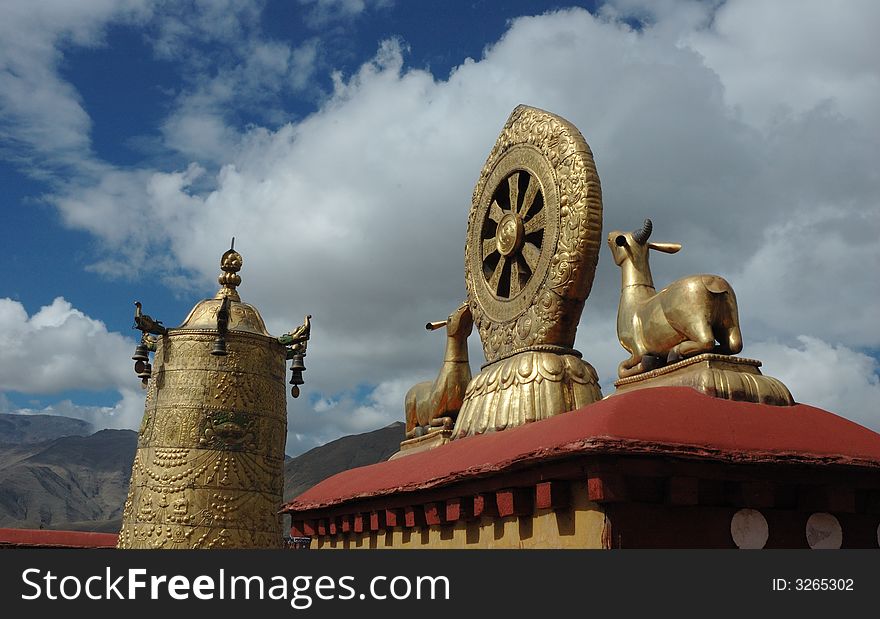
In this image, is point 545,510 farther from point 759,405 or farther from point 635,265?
point 635,265

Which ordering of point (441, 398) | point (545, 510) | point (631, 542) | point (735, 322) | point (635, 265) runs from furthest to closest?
point (441, 398) < point (635, 265) < point (735, 322) < point (545, 510) < point (631, 542)

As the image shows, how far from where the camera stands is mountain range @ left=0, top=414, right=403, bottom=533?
91.3m

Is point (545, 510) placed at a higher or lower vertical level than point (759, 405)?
lower

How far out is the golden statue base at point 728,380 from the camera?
6.86m

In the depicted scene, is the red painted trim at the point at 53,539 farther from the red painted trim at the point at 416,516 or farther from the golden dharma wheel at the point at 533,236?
the red painted trim at the point at 416,516

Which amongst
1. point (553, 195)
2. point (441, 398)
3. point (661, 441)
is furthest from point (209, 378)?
point (661, 441)

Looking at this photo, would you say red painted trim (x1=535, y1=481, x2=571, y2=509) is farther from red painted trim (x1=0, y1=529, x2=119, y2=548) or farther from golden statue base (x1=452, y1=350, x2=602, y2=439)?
red painted trim (x1=0, y1=529, x2=119, y2=548)

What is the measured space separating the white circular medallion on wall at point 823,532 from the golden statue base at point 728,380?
910mm

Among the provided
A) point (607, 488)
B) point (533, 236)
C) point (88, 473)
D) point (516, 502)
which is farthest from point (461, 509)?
point (88, 473)

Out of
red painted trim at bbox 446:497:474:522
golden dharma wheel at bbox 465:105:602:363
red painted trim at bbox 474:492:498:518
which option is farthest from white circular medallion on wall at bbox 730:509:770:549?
golden dharma wheel at bbox 465:105:602:363

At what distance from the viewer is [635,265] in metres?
8.68

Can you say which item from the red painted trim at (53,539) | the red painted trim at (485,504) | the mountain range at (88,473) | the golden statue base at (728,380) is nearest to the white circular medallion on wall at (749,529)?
the golden statue base at (728,380)

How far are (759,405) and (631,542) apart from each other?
162 centimetres
